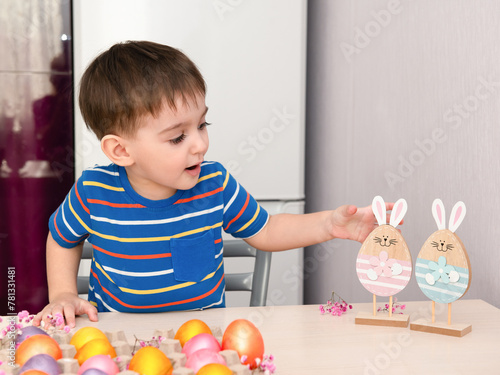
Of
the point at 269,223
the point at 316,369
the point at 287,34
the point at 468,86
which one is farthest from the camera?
the point at 287,34

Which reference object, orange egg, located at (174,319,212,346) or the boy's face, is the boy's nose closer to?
the boy's face

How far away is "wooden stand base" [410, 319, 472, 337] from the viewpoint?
814mm

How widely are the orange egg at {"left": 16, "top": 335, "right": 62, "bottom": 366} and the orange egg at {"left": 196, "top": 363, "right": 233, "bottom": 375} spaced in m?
0.19

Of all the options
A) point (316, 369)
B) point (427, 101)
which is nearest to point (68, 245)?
point (316, 369)

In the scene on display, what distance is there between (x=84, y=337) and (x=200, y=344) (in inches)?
6.1

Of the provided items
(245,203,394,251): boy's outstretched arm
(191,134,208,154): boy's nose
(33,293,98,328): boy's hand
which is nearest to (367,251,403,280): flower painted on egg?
(245,203,394,251): boy's outstretched arm

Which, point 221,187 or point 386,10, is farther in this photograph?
point 386,10

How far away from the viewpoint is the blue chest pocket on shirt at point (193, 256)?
41.6 inches

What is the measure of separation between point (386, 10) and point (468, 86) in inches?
17.3

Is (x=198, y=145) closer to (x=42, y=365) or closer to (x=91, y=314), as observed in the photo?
(x=91, y=314)

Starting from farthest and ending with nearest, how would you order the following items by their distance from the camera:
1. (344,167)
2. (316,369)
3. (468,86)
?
1. (344,167)
2. (468,86)
3. (316,369)

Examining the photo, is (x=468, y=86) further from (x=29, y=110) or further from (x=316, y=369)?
(x=29, y=110)

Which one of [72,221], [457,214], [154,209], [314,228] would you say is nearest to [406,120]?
[314,228]

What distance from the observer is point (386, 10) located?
1385mm
